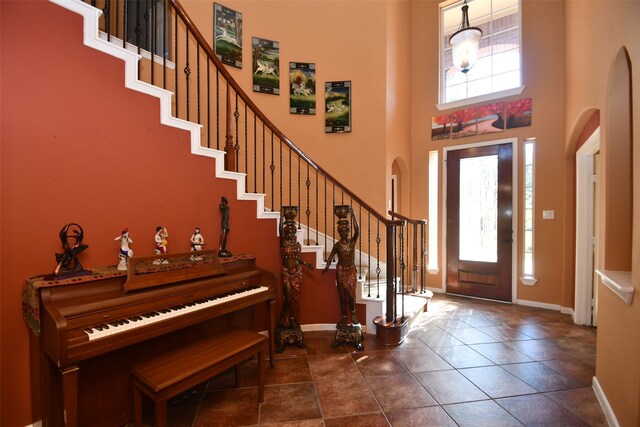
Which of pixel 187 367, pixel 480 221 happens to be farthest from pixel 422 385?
pixel 480 221

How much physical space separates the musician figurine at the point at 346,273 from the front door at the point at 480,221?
9.14 feet

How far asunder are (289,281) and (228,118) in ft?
5.66

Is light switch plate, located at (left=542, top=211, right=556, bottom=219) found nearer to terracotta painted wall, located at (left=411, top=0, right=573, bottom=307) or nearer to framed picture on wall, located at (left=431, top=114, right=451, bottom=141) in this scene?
terracotta painted wall, located at (left=411, top=0, right=573, bottom=307)

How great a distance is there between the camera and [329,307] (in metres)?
3.44

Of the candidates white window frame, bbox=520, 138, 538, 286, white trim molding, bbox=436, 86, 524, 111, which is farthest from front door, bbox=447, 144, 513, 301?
white trim molding, bbox=436, 86, 524, 111

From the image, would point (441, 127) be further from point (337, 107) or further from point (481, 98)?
point (337, 107)

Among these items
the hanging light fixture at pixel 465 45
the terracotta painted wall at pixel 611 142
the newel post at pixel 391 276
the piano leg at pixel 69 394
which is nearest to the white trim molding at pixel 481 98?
the terracotta painted wall at pixel 611 142

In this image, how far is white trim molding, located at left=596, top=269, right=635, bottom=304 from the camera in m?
1.73

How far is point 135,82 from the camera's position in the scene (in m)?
2.12

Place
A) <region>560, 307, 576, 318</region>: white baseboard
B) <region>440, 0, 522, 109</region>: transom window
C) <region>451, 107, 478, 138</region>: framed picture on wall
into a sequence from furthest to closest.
A: <region>451, 107, 478, 138</region>: framed picture on wall, <region>440, 0, 522, 109</region>: transom window, <region>560, 307, 576, 318</region>: white baseboard

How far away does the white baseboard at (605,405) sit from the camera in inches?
74.1

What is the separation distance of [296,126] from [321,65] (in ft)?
3.28

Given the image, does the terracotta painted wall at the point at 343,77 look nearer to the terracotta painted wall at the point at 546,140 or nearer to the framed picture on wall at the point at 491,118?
the framed picture on wall at the point at 491,118

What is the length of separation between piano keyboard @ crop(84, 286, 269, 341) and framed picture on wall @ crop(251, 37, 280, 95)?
306 centimetres
